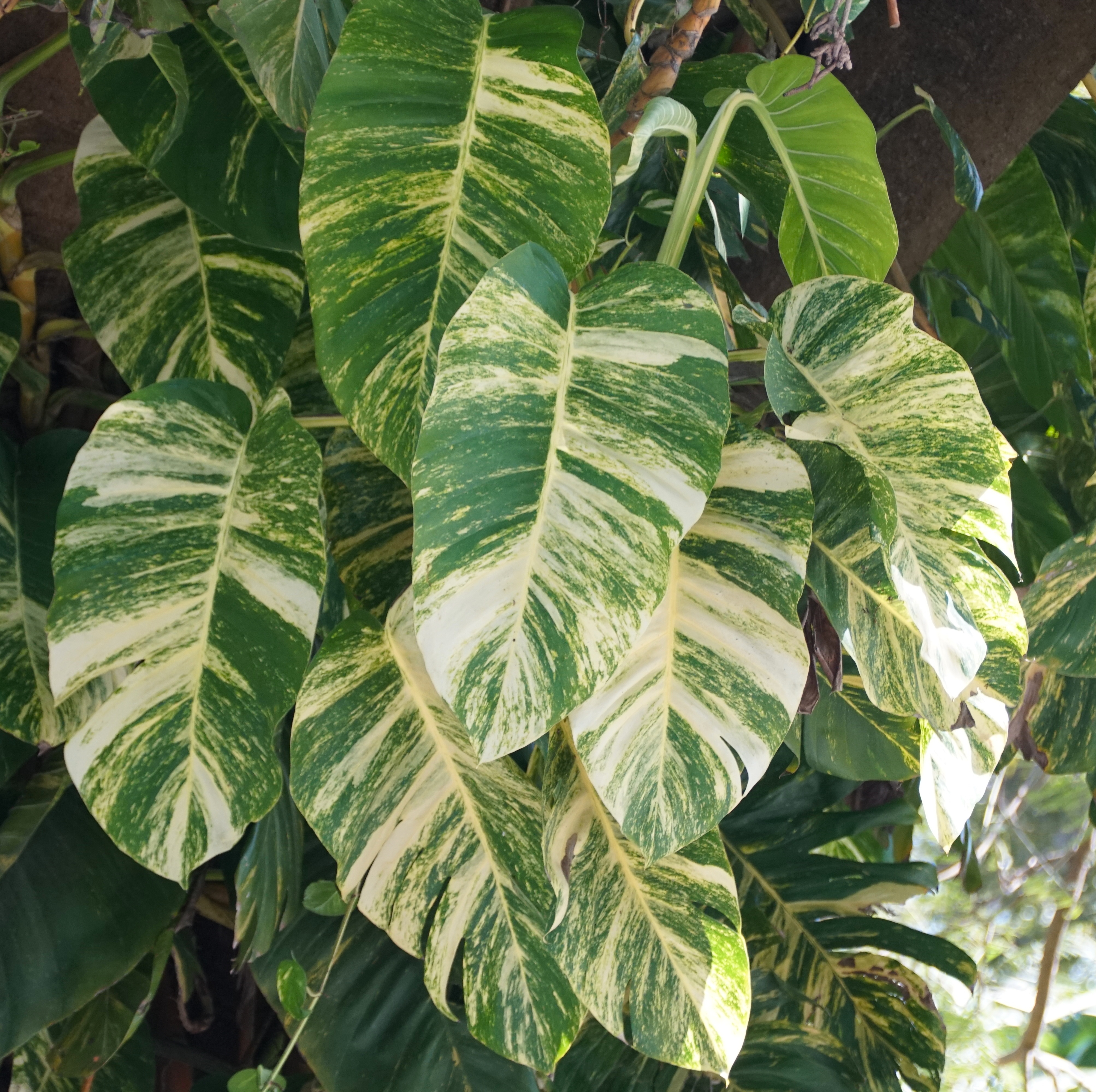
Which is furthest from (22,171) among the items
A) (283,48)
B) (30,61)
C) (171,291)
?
(283,48)

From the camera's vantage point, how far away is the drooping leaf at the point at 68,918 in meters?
0.77

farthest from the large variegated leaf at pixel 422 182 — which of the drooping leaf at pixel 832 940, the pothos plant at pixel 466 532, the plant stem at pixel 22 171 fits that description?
the drooping leaf at pixel 832 940

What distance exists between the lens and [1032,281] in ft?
4.41

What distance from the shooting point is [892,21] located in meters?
0.54

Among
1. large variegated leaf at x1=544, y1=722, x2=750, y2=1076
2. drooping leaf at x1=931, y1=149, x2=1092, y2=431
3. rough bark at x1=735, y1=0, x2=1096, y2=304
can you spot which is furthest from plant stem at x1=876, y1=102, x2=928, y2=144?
large variegated leaf at x1=544, y1=722, x2=750, y2=1076

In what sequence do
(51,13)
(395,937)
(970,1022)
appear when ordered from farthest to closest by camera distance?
(970,1022), (51,13), (395,937)

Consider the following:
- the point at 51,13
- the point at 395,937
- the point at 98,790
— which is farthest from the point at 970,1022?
the point at 51,13

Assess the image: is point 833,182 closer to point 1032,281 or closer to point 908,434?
point 908,434

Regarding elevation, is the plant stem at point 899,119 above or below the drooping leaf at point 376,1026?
above

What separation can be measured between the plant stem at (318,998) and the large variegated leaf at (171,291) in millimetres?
429

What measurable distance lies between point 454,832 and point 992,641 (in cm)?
41

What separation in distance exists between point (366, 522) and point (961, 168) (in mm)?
633

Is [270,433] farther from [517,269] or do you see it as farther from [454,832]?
[454,832]

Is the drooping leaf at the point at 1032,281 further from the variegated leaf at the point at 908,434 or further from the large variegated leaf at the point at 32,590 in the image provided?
the large variegated leaf at the point at 32,590
